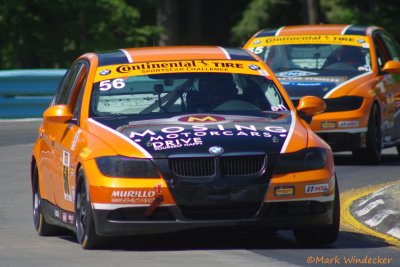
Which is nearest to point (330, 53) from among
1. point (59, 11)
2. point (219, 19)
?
point (59, 11)

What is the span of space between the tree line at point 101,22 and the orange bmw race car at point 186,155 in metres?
35.1

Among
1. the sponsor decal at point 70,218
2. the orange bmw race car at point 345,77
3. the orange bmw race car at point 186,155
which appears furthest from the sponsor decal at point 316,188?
the orange bmw race car at point 345,77

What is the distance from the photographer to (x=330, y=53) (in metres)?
17.1

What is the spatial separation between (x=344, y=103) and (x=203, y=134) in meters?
7.32

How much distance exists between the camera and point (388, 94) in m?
17.0

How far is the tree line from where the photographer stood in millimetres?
46062

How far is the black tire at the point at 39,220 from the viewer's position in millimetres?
10656

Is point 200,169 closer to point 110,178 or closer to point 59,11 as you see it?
point 110,178

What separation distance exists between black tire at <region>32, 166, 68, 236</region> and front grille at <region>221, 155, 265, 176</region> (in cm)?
224

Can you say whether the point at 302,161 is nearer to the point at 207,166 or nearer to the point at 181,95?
the point at 207,166

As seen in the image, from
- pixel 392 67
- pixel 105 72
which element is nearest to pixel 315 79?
pixel 392 67

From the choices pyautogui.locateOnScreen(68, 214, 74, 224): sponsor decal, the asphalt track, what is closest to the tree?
the asphalt track

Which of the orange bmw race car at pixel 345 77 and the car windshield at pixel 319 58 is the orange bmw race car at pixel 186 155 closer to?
the orange bmw race car at pixel 345 77

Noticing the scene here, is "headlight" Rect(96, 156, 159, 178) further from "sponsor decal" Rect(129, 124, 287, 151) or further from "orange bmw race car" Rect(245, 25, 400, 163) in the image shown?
"orange bmw race car" Rect(245, 25, 400, 163)
